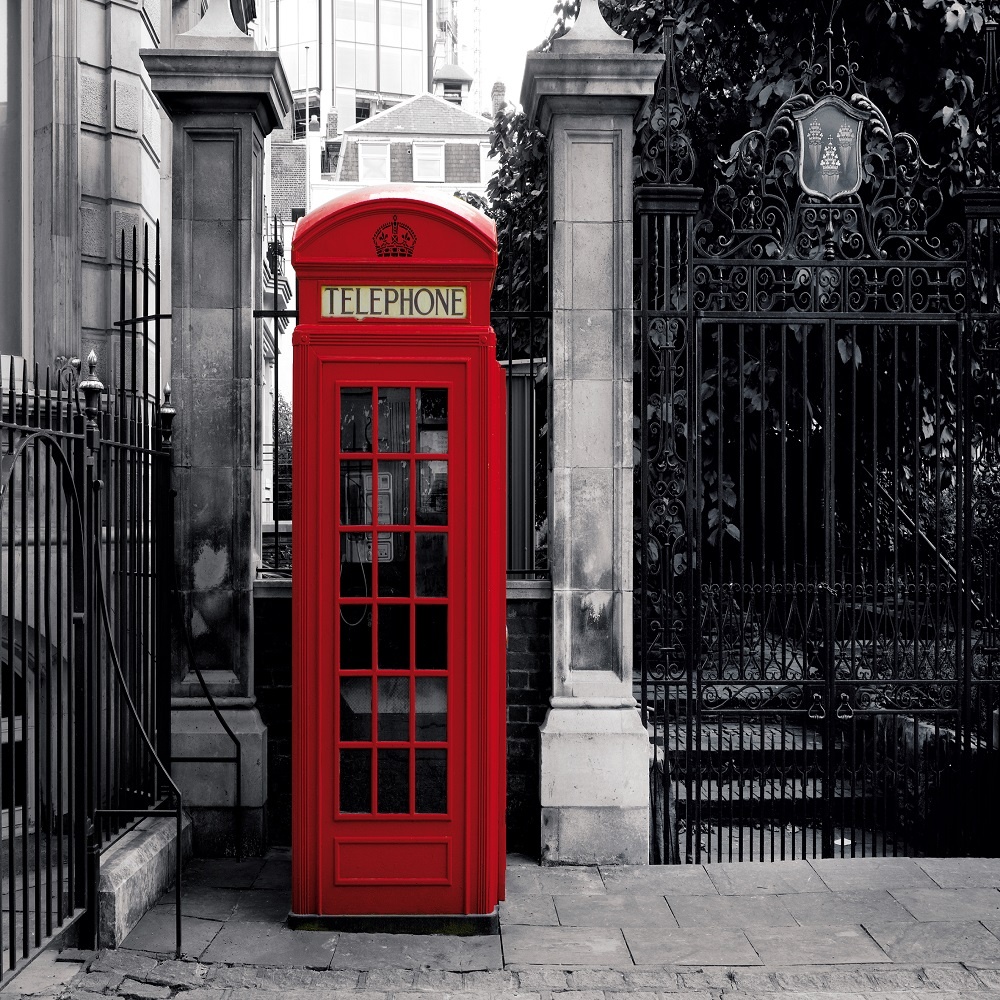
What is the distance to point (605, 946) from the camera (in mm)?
5109

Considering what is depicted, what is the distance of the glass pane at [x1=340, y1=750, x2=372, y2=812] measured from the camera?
520cm

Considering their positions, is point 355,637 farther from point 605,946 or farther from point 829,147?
point 829,147

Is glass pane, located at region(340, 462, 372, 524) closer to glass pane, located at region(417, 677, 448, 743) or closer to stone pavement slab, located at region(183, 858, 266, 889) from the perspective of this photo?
glass pane, located at region(417, 677, 448, 743)

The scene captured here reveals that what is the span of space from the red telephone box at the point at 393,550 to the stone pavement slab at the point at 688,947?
28.3 inches

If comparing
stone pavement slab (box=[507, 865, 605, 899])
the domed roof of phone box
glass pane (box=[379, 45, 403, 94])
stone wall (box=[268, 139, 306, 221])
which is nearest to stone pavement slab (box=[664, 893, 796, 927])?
stone pavement slab (box=[507, 865, 605, 899])

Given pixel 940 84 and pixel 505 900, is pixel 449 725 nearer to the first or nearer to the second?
pixel 505 900

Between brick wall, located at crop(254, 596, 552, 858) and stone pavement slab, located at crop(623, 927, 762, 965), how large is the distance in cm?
125

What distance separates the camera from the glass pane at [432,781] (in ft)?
17.1

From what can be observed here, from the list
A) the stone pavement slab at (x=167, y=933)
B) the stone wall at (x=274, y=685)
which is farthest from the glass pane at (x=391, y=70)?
the stone pavement slab at (x=167, y=933)

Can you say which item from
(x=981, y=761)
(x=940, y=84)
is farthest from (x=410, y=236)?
(x=940, y=84)

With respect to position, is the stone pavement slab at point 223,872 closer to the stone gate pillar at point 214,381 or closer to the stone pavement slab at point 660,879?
the stone gate pillar at point 214,381

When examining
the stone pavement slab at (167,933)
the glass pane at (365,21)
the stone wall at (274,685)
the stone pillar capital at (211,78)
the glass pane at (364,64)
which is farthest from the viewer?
the glass pane at (365,21)

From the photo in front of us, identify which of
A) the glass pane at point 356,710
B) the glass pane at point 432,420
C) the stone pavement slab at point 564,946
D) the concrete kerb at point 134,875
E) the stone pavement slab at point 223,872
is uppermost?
the glass pane at point 432,420

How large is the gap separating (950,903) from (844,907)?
1.74 ft
